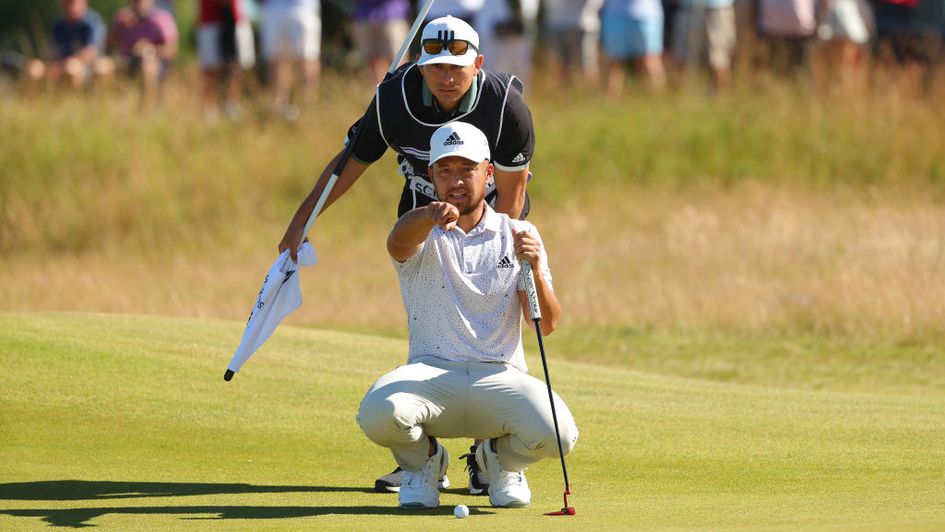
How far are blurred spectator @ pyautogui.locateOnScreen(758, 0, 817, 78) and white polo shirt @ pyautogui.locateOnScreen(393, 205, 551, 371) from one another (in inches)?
480

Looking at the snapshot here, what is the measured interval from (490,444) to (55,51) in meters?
14.3

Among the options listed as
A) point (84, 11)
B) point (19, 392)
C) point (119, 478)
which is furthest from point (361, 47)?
point (119, 478)

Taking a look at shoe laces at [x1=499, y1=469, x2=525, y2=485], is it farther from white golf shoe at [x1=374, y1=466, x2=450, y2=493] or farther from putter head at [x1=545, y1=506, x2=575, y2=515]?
white golf shoe at [x1=374, y1=466, x2=450, y2=493]

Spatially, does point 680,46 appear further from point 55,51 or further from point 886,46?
point 55,51

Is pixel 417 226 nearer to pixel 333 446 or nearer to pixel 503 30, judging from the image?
pixel 333 446

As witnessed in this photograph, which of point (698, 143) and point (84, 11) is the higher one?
point (84, 11)

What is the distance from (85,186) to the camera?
18.7 m

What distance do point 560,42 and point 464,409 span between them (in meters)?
13.1

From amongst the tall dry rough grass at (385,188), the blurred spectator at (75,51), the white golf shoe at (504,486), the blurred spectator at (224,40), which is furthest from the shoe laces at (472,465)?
the blurred spectator at (75,51)

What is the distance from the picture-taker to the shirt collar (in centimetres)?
692

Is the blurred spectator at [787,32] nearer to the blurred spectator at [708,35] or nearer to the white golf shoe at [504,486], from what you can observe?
the blurred spectator at [708,35]

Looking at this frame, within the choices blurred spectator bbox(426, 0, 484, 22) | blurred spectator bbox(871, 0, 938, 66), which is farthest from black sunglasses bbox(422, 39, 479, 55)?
blurred spectator bbox(871, 0, 938, 66)

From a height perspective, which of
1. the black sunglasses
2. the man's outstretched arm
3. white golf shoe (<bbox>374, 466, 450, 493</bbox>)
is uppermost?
the black sunglasses

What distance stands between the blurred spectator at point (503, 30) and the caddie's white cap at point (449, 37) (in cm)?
1037
